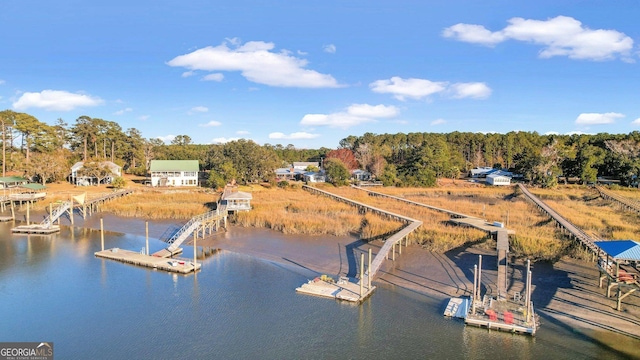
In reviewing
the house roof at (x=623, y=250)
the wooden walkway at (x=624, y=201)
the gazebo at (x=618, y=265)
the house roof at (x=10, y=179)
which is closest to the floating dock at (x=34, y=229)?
the house roof at (x=10, y=179)

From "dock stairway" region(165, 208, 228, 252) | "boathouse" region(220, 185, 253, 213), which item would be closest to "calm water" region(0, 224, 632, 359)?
"dock stairway" region(165, 208, 228, 252)

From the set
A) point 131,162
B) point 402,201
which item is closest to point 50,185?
point 131,162

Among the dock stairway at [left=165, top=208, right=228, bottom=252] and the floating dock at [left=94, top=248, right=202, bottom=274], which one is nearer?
the floating dock at [left=94, top=248, right=202, bottom=274]

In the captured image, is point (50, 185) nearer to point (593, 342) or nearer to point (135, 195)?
point (135, 195)

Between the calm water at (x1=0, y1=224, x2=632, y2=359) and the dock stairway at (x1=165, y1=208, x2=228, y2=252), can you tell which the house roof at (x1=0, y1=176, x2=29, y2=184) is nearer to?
the dock stairway at (x1=165, y1=208, x2=228, y2=252)

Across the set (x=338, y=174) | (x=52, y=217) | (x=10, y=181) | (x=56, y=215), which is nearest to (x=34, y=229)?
(x=52, y=217)
